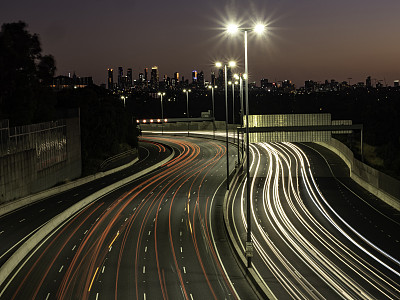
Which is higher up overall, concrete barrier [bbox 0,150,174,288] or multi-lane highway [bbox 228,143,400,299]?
concrete barrier [bbox 0,150,174,288]

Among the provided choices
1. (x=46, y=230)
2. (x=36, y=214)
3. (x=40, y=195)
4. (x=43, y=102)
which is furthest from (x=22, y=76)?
(x=46, y=230)

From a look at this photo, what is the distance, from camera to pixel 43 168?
5472 centimetres

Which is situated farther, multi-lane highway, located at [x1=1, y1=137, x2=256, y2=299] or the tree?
the tree

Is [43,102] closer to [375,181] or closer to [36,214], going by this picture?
[36,214]

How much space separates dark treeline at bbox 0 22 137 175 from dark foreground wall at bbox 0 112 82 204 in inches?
140

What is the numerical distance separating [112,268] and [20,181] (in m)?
22.9

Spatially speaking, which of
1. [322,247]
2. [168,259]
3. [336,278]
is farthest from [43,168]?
Result: [336,278]

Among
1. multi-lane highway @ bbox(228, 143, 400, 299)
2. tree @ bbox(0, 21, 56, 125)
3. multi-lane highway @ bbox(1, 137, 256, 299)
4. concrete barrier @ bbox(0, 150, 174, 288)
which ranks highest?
tree @ bbox(0, 21, 56, 125)

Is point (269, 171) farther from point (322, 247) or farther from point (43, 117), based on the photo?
point (322, 247)

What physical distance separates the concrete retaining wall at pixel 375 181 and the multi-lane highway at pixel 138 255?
15159 millimetres

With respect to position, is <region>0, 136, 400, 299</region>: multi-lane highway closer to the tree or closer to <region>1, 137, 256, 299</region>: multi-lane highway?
<region>1, 137, 256, 299</region>: multi-lane highway

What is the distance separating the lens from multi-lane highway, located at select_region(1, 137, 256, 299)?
25.3 metres

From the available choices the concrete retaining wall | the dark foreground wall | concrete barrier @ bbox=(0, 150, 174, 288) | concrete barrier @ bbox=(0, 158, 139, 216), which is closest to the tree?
the dark foreground wall

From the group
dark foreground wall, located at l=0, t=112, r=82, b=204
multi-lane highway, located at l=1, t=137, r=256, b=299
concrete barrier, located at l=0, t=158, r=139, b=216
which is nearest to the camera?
multi-lane highway, located at l=1, t=137, r=256, b=299
